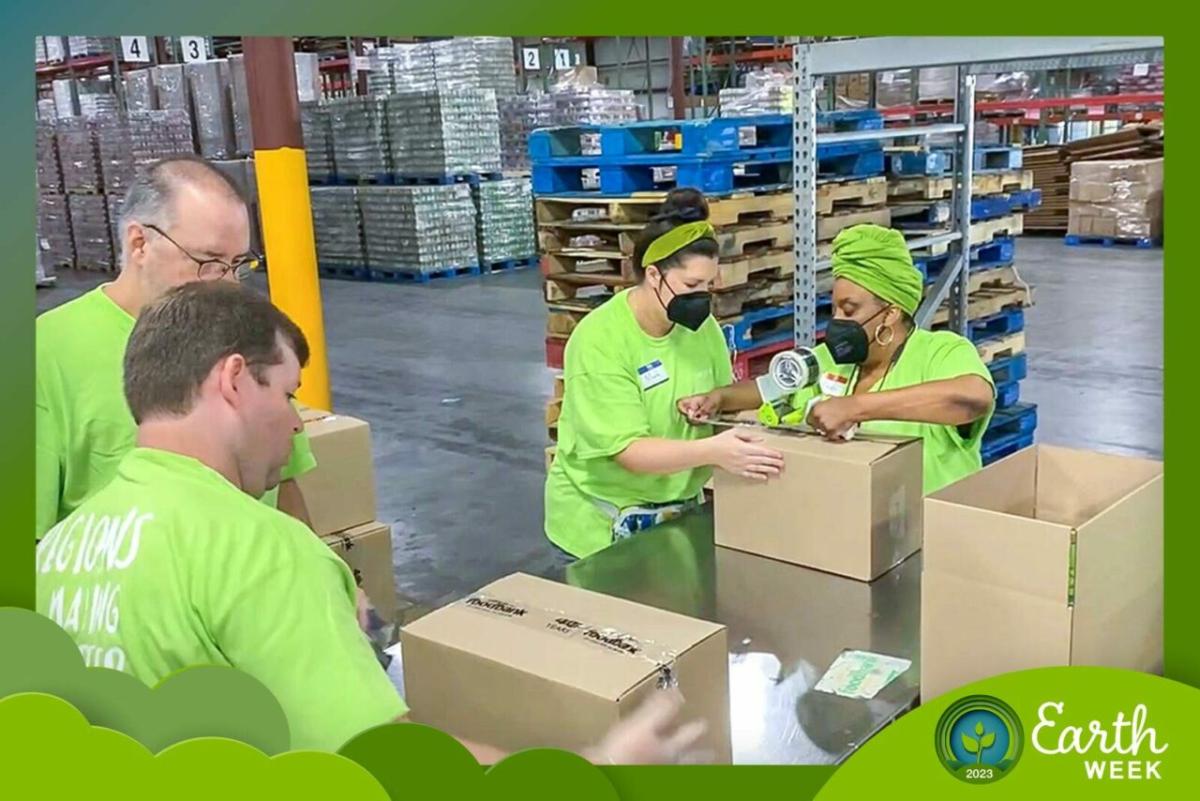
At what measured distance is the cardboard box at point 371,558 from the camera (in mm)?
2396

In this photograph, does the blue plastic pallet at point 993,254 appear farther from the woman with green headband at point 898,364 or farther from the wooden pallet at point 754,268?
the woman with green headband at point 898,364

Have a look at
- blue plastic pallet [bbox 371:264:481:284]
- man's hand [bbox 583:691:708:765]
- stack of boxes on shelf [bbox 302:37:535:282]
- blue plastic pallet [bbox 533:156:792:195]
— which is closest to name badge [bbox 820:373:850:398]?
man's hand [bbox 583:691:708:765]

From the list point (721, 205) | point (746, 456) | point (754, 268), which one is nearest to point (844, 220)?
point (754, 268)

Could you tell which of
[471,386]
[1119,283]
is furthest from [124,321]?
[1119,283]

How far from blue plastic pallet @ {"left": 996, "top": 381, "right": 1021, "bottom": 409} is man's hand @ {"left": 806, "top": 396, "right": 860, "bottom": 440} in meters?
2.54

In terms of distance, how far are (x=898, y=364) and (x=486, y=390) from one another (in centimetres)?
482

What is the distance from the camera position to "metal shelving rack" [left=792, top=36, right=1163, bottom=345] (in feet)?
5.57

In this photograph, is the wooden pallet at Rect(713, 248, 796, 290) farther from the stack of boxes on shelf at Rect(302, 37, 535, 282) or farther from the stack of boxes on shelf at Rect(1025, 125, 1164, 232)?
the stack of boxes on shelf at Rect(1025, 125, 1164, 232)

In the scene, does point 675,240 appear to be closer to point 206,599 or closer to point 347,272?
point 206,599

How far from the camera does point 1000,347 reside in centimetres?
454

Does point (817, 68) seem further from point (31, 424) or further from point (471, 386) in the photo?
point (471, 386)

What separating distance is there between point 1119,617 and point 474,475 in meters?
4.34

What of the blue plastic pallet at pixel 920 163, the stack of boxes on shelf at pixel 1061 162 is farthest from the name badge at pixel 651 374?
the stack of boxes on shelf at pixel 1061 162

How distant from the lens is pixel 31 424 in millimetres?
1250
